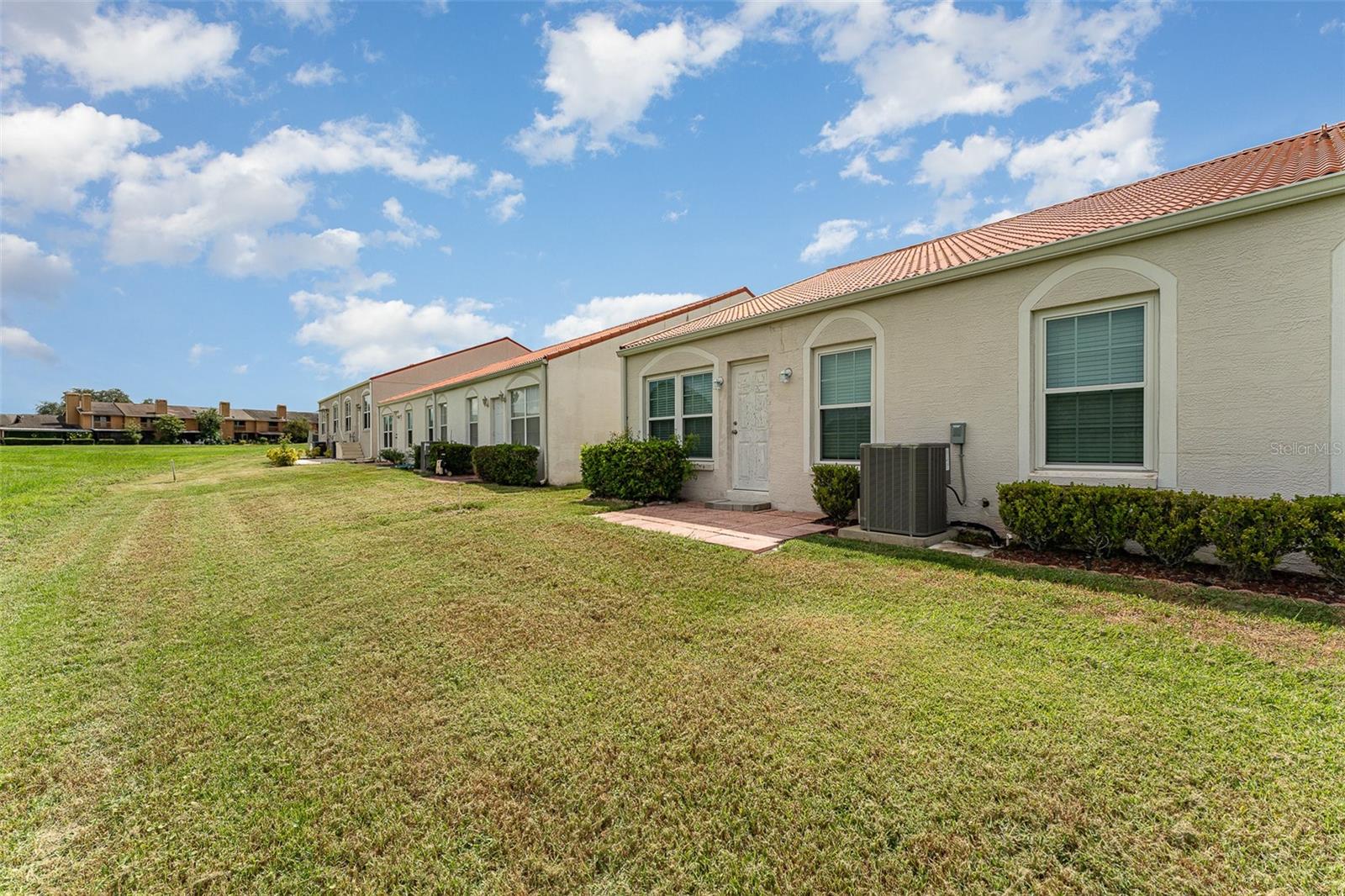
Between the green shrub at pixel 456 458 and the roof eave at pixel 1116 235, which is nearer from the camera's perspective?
the roof eave at pixel 1116 235

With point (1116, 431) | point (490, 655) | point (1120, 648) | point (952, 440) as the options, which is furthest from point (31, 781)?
point (1116, 431)

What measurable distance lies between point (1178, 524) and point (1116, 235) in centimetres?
299

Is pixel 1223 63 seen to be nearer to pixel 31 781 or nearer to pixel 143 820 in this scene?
pixel 143 820

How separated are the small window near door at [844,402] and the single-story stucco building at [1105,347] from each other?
3 cm

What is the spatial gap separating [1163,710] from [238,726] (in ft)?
15.8

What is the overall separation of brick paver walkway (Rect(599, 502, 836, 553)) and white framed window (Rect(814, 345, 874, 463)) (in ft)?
3.72

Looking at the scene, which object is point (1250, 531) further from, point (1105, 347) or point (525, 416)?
point (525, 416)

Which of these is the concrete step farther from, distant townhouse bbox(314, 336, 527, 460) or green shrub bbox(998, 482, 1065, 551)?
distant townhouse bbox(314, 336, 527, 460)

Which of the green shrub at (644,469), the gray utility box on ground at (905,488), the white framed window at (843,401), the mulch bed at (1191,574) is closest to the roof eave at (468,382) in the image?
the green shrub at (644,469)

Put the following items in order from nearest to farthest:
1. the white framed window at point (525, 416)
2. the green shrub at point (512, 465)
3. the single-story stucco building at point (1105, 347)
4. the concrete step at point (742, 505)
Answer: the single-story stucco building at point (1105, 347) → the concrete step at point (742, 505) → the green shrub at point (512, 465) → the white framed window at point (525, 416)

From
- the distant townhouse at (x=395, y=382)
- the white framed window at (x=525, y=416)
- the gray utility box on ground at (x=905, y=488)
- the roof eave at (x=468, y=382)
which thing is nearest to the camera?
the gray utility box on ground at (x=905, y=488)

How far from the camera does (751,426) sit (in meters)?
9.92

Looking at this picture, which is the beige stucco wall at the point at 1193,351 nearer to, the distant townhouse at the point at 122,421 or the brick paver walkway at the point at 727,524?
the brick paver walkway at the point at 727,524

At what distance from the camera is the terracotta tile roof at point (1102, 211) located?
590 cm
